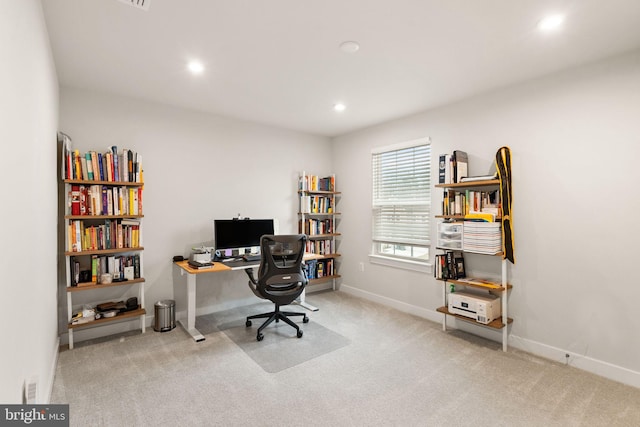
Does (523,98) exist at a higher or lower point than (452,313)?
higher

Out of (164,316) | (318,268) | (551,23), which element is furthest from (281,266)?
(551,23)

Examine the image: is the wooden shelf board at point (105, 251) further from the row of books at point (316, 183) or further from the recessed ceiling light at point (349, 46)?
the recessed ceiling light at point (349, 46)

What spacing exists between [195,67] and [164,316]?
2.51m

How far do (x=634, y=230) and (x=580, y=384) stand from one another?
1.24 meters

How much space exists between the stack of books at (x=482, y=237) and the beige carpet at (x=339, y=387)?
3.13 feet

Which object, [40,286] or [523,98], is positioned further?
[523,98]

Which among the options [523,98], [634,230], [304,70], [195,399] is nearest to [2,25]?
[304,70]

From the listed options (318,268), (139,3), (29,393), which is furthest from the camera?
(318,268)

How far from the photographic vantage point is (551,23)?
6.66 feet

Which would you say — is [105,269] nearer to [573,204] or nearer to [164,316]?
[164,316]

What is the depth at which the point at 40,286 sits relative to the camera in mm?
1946

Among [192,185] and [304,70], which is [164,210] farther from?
[304,70]

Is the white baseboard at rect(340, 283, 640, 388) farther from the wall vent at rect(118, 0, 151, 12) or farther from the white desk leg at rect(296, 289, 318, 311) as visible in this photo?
the wall vent at rect(118, 0, 151, 12)

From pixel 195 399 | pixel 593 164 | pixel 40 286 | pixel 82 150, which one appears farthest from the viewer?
pixel 82 150
